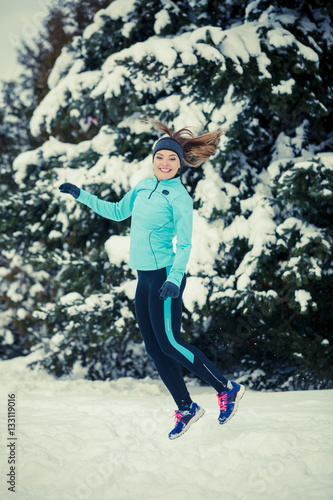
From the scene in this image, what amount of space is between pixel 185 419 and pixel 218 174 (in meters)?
3.40

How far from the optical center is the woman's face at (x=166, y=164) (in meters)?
3.13

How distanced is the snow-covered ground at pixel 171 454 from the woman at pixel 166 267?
0.26 meters

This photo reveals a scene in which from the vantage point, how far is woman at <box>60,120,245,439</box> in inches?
118

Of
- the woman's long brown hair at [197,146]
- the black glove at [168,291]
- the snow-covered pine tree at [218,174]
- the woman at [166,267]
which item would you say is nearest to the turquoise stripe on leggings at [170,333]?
the woman at [166,267]

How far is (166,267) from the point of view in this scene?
306cm

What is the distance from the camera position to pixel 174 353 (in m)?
3.04

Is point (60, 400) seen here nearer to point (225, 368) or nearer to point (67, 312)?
point (67, 312)

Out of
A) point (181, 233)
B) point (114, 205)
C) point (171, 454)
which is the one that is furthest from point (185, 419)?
point (114, 205)

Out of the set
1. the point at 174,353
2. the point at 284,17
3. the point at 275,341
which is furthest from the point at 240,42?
the point at 174,353

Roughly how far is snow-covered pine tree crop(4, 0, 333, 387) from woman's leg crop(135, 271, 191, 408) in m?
2.16

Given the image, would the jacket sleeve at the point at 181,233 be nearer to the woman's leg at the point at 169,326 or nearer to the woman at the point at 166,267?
the woman at the point at 166,267

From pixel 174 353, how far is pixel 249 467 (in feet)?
2.56

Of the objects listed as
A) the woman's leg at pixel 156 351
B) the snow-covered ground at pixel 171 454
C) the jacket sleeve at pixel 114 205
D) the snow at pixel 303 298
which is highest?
the jacket sleeve at pixel 114 205

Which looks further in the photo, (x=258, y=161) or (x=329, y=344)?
(x=258, y=161)
